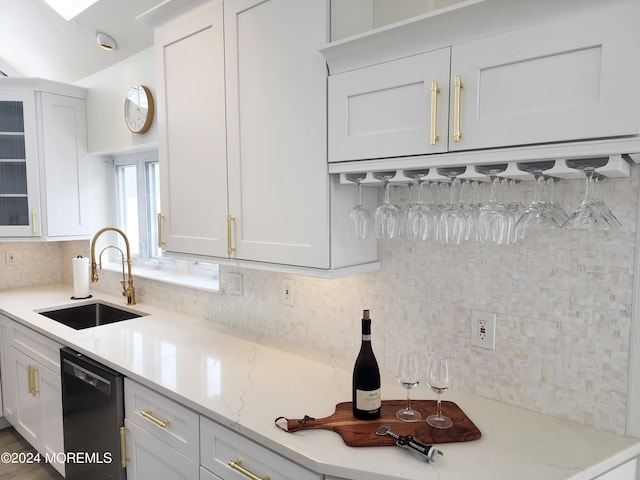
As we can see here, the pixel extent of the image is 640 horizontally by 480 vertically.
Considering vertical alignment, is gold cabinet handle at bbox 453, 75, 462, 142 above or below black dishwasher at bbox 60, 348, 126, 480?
above

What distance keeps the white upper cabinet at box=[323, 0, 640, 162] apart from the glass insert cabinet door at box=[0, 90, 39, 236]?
8.73 feet

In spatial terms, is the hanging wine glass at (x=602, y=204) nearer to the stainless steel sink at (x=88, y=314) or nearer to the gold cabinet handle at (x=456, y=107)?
the gold cabinet handle at (x=456, y=107)

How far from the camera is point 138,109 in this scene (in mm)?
2844

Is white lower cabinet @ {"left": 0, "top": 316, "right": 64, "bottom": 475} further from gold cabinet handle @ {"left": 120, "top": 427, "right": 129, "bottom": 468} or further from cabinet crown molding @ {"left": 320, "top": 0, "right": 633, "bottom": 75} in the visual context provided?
cabinet crown molding @ {"left": 320, "top": 0, "right": 633, "bottom": 75}

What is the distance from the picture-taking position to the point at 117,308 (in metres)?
3.04

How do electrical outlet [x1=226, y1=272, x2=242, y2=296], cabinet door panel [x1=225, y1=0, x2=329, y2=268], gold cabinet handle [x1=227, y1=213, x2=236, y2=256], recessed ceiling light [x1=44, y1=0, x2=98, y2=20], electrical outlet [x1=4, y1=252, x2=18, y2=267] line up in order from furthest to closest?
electrical outlet [x1=4, y1=252, x2=18, y2=267] < recessed ceiling light [x1=44, y1=0, x2=98, y2=20] < electrical outlet [x1=226, y1=272, x2=242, y2=296] < gold cabinet handle [x1=227, y1=213, x2=236, y2=256] < cabinet door panel [x1=225, y1=0, x2=329, y2=268]

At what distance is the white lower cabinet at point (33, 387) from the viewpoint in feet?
8.07

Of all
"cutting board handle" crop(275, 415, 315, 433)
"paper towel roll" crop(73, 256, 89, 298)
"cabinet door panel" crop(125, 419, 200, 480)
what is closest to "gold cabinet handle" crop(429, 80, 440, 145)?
"cutting board handle" crop(275, 415, 315, 433)

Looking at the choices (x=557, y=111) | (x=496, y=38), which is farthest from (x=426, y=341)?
(x=496, y=38)

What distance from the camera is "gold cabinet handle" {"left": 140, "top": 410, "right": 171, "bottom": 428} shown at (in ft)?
5.58

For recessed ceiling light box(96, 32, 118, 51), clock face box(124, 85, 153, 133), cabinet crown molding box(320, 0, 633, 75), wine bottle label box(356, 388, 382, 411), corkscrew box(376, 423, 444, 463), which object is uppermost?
recessed ceiling light box(96, 32, 118, 51)

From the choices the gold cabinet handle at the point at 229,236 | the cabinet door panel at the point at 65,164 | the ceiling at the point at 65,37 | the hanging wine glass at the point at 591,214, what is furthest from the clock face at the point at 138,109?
the hanging wine glass at the point at 591,214

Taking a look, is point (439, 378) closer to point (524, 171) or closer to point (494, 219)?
point (494, 219)

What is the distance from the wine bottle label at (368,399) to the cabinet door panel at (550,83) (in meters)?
0.75
